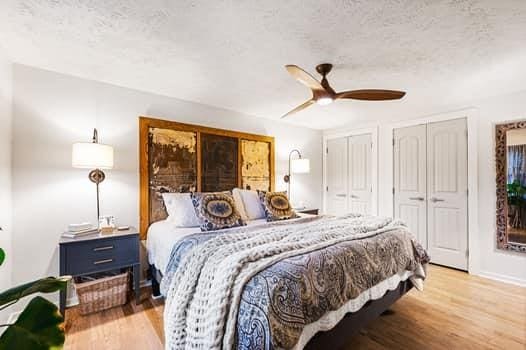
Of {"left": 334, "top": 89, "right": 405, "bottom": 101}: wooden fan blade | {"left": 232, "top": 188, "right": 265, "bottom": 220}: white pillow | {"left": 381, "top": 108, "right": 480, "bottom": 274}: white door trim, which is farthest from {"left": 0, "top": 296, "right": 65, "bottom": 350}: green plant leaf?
{"left": 381, "top": 108, "right": 480, "bottom": 274}: white door trim

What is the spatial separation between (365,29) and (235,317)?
6.57 ft

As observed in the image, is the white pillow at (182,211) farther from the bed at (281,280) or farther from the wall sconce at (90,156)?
the wall sconce at (90,156)

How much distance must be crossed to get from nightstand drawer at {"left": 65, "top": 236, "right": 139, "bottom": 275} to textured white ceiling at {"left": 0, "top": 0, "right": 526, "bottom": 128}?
1.63 metres

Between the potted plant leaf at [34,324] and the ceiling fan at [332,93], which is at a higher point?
the ceiling fan at [332,93]

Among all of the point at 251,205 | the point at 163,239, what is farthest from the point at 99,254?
the point at 251,205

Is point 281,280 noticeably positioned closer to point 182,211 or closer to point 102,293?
point 182,211

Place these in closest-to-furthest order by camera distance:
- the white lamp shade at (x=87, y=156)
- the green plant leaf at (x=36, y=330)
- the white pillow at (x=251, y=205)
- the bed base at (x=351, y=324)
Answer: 1. the green plant leaf at (x=36, y=330)
2. the bed base at (x=351, y=324)
3. the white lamp shade at (x=87, y=156)
4. the white pillow at (x=251, y=205)

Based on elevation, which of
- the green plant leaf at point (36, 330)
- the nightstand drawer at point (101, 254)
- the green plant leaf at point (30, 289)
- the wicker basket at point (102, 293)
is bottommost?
the wicker basket at point (102, 293)

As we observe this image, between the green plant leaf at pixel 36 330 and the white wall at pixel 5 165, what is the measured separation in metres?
1.92

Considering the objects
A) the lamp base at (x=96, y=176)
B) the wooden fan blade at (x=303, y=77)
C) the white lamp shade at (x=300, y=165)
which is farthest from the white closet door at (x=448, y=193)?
the lamp base at (x=96, y=176)

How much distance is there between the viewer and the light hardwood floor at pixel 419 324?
1907mm

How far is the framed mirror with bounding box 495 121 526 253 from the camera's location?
9.82ft

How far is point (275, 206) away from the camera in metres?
3.04

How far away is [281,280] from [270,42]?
1.69 m
